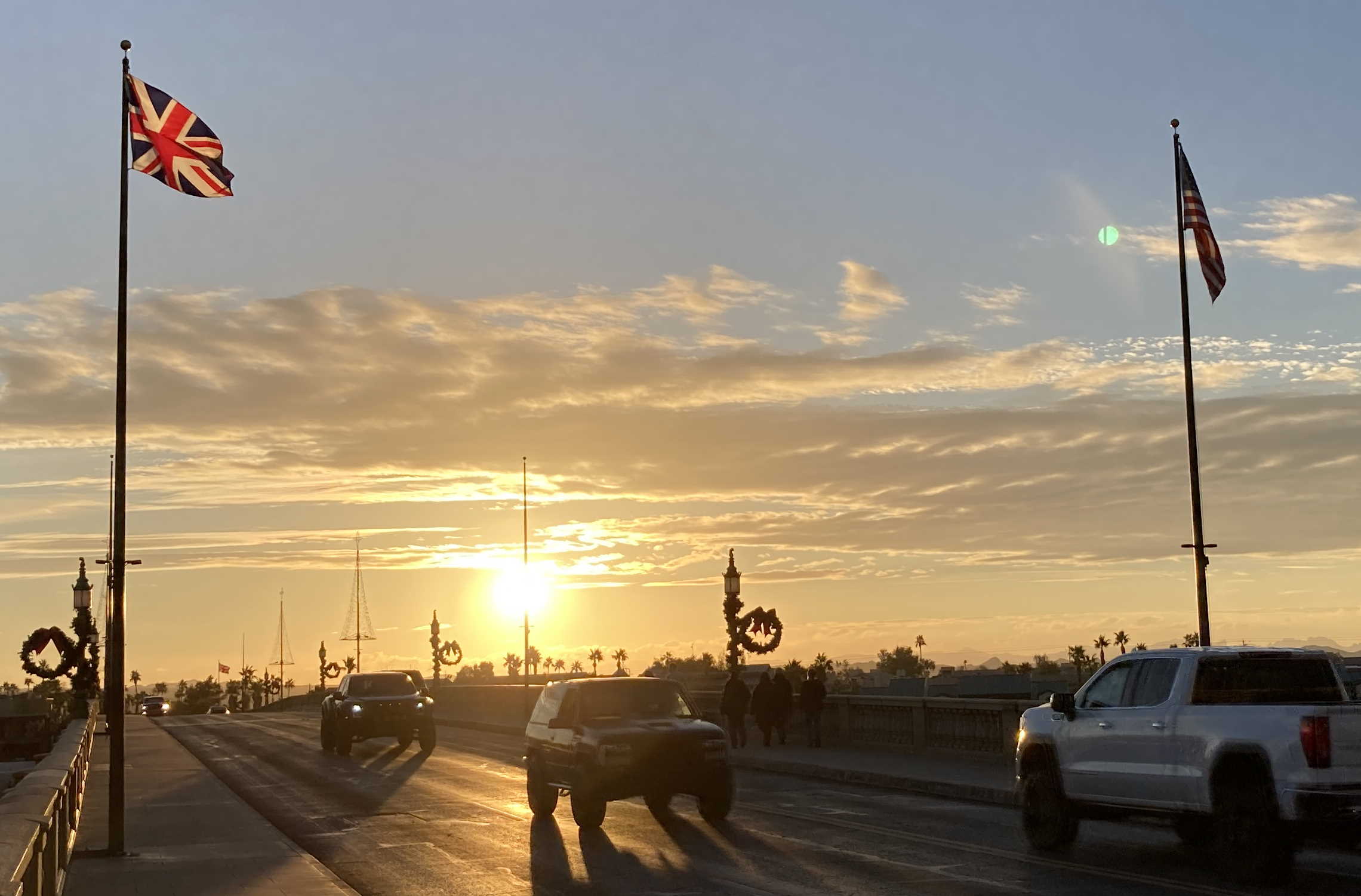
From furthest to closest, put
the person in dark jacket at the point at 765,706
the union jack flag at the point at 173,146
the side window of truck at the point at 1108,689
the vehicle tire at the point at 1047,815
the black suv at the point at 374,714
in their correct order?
1. the black suv at the point at 374,714
2. the person in dark jacket at the point at 765,706
3. the union jack flag at the point at 173,146
4. the vehicle tire at the point at 1047,815
5. the side window of truck at the point at 1108,689

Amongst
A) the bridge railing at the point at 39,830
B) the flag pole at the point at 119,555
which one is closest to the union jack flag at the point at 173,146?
the flag pole at the point at 119,555

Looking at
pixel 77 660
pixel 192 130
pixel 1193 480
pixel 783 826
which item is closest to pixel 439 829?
pixel 783 826

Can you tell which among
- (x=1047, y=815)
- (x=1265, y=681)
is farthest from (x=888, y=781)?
(x=1265, y=681)

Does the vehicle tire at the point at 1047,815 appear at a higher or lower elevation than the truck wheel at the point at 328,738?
higher

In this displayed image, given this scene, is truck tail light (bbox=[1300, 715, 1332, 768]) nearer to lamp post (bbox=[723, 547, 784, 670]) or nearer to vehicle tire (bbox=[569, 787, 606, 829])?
vehicle tire (bbox=[569, 787, 606, 829])

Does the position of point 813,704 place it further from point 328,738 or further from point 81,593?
point 81,593

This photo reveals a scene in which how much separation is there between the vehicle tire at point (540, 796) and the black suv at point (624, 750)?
12mm

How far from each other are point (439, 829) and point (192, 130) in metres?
9.81

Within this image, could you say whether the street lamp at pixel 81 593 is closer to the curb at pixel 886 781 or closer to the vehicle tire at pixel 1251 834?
the curb at pixel 886 781

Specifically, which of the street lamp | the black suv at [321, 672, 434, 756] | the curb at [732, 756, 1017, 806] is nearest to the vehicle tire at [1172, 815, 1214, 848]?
the curb at [732, 756, 1017, 806]

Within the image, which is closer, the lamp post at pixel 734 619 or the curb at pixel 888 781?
the curb at pixel 888 781

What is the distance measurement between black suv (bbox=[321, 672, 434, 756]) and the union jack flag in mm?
19330

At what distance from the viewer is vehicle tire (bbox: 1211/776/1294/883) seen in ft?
42.5

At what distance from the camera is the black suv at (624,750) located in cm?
1881
